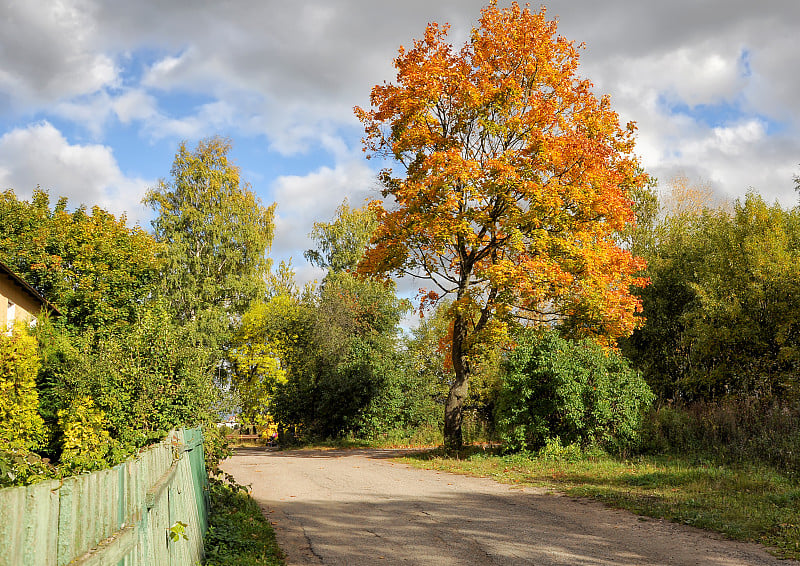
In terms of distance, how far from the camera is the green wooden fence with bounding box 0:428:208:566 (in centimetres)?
221

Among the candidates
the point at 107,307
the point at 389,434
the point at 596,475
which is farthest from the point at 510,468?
the point at 107,307

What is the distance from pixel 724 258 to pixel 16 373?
24859 millimetres

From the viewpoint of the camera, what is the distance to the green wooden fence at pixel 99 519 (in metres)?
2.21

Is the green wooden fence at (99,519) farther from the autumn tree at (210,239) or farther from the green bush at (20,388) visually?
the autumn tree at (210,239)

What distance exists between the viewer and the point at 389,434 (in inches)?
1243

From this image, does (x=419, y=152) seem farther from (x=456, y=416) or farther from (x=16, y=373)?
(x=16, y=373)

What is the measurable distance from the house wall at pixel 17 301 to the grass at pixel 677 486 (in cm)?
1832

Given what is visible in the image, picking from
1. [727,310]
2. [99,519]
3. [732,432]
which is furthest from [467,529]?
[727,310]

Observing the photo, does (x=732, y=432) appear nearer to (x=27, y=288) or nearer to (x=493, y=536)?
(x=493, y=536)

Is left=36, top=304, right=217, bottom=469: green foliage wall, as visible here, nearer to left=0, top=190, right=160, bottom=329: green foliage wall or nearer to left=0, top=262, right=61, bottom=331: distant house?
left=0, top=262, right=61, bottom=331: distant house

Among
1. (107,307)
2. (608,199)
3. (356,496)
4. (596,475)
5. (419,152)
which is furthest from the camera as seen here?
(107,307)

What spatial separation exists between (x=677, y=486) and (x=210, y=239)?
33.6 m

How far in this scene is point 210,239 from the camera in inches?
1610

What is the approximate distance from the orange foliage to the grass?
15.4 ft
